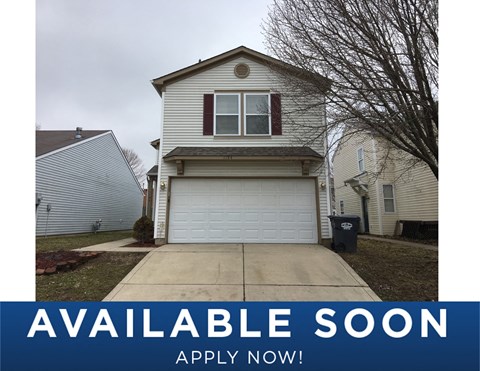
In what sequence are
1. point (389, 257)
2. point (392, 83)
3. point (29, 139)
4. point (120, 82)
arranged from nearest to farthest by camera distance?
point (29, 139) → point (392, 83) → point (389, 257) → point (120, 82)

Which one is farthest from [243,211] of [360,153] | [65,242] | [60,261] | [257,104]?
[360,153]

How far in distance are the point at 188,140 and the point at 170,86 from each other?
6.28 feet

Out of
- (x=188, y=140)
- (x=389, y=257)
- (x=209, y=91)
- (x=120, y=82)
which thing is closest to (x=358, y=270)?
(x=389, y=257)

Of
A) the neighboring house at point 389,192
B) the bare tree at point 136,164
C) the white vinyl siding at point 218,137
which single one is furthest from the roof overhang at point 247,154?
the bare tree at point 136,164

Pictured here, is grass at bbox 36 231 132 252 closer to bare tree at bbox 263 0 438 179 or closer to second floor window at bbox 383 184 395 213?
bare tree at bbox 263 0 438 179

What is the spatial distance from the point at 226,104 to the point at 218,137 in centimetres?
115

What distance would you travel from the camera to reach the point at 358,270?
19.9 ft

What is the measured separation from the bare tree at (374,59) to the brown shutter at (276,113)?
2.81 metres

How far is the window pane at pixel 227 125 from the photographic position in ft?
30.1

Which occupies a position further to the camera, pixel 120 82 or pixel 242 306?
pixel 120 82

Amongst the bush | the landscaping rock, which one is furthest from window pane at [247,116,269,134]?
the landscaping rock

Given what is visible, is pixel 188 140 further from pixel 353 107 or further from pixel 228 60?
pixel 353 107

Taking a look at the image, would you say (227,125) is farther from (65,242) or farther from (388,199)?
(388,199)

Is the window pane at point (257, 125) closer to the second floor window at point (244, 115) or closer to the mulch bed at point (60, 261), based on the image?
the second floor window at point (244, 115)
